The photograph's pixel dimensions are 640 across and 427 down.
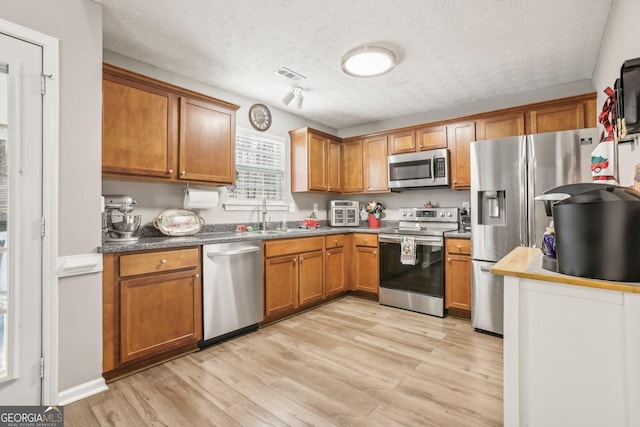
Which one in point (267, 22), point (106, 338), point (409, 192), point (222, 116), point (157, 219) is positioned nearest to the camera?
point (106, 338)

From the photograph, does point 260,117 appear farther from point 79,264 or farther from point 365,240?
point 79,264

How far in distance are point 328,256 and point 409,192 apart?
1526 mm

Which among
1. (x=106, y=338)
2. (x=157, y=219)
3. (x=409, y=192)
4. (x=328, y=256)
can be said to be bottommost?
(x=106, y=338)

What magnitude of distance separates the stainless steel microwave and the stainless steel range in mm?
437

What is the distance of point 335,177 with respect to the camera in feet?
14.7

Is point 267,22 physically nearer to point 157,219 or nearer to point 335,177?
point 157,219

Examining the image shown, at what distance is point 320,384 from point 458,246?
206cm

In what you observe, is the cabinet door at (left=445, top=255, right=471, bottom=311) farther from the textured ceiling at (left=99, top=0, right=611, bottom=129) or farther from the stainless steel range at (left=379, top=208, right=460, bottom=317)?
the textured ceiling at (left=99, top=0, right=611, bottom=129)

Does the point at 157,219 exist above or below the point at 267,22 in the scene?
below

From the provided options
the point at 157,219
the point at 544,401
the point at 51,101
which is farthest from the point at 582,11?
the point at 157,219

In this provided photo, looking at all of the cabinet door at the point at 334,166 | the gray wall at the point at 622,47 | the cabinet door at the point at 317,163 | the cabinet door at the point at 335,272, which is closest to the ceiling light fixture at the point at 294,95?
the cabinet door at the point at 317,163

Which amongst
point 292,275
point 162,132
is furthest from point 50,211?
point 292,275

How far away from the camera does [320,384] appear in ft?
6.59

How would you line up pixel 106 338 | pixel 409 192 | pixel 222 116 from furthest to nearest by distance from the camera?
pixel 409 192, pixel 222 116, pixel 106 338
